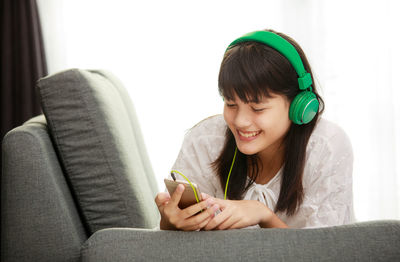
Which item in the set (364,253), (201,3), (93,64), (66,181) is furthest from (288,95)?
(93,64)

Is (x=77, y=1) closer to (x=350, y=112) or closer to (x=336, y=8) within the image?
(x=336, y=8)

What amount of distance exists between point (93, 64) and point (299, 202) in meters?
1.81

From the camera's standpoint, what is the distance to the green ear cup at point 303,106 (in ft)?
3.92

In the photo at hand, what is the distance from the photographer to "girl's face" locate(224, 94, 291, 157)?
1.21 metres

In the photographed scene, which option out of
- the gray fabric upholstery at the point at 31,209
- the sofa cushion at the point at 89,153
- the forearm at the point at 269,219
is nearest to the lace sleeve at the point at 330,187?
the forearm at the point at 269,219

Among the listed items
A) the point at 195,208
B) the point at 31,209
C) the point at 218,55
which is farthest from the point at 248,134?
the point at 218,55

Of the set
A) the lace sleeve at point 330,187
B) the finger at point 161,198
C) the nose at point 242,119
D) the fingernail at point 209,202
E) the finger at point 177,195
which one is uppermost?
the nose at point 242,119

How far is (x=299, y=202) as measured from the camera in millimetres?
1330

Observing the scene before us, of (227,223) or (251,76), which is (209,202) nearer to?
(227,223)

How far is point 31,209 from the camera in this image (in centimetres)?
104

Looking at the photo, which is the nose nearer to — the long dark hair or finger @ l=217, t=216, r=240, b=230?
the long dark hair

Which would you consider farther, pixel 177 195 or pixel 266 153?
pixel 266 153

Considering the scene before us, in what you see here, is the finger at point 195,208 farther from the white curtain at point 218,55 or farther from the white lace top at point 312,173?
the white curtain at point 218,55

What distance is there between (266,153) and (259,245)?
650 millimetres
